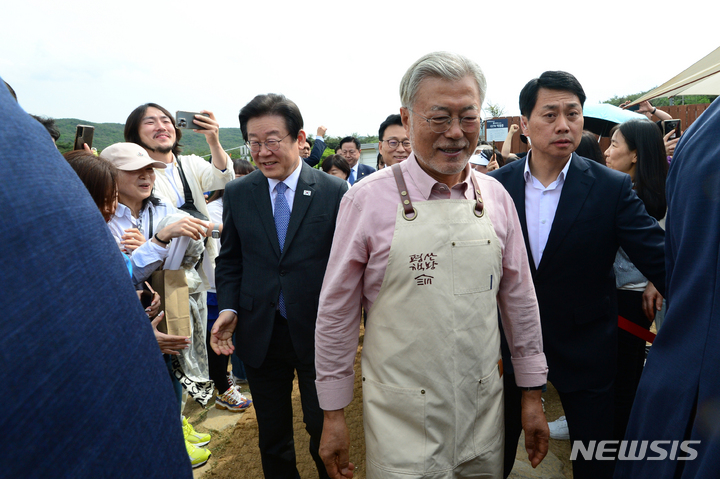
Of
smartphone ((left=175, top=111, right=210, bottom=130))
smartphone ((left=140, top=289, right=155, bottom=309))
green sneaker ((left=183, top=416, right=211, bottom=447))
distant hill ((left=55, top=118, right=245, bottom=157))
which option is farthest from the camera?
distant hill ((left=55, top=118, right=245, bottom=157))

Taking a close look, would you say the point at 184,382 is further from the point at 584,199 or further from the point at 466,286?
the point at 584,199

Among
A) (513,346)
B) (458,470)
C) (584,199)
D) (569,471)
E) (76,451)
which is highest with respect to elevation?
(76,451)

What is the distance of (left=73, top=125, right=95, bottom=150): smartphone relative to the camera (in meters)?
2.91

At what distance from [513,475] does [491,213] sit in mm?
2183

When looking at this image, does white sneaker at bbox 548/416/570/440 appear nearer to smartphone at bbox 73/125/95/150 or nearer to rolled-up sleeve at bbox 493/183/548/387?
rolled-up sleeve at bbox 493/183/548/387

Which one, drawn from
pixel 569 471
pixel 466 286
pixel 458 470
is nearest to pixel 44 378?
pixel 466 286

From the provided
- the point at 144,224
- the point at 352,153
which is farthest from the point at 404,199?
the point at 352,153

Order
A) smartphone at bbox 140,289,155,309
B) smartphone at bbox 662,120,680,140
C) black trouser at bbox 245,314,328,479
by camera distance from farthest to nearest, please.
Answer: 1. smartphone at bbox 662,120,680,140
2. black trouser at bbox 245,314,328,479
3. smartphone at bbox 140,289,155,309

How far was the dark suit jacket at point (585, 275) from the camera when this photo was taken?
2.27 m

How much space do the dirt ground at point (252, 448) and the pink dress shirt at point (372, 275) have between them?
5.69 ft

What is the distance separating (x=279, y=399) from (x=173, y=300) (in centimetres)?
92

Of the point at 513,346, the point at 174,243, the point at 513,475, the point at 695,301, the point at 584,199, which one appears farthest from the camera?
the point at 513,475

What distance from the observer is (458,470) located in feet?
5.41

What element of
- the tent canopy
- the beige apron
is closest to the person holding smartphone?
the beige apron
